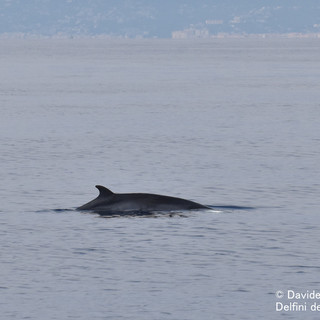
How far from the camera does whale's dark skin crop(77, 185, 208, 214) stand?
30.3 m

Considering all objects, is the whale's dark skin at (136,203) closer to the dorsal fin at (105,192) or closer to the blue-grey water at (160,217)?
the dorsal fin at (105,192)

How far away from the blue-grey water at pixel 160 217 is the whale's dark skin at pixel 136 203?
54 centimetres

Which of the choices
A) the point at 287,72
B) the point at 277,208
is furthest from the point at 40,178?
the point at 287,72

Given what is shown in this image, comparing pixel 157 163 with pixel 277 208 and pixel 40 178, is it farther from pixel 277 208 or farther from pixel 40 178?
pixel 277 208

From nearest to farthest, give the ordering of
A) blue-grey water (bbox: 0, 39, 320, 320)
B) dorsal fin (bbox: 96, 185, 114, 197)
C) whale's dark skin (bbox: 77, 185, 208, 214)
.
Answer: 1. blue-grey water (bbox: 0, 39, 320, 320)
2. dorsal fin (bbox: 96, 185, 114, 197)
3. whale's dark skin (bbox: 77, 185, 208, 214)

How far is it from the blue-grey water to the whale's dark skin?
544mm

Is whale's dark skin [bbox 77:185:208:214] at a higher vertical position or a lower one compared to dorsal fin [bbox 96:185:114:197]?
lower

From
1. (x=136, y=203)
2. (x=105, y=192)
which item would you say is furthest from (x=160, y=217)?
(x=105, y=192)

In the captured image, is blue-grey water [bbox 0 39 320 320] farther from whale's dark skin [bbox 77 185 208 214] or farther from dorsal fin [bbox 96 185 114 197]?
dorsal fin [bbox 96 185 114 197]

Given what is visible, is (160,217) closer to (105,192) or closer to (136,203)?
(136,203)

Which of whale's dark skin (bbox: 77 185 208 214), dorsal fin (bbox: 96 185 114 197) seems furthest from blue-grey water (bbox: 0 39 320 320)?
dorsal fin (bbox: 96 185 114 197)

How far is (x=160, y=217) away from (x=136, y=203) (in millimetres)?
972

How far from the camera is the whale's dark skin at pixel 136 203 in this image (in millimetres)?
30281

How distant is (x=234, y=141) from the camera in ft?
174
